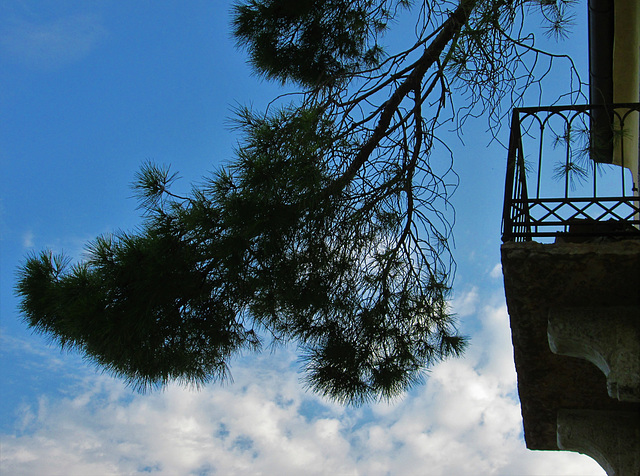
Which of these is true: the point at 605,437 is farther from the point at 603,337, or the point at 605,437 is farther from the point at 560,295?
the point at 560,295

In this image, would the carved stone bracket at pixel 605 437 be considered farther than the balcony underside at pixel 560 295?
Yes

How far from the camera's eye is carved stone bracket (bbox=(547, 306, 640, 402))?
2.59m

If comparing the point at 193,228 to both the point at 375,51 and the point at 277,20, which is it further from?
the point at 375,51

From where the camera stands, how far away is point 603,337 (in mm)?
2686

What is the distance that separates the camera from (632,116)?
583 cm

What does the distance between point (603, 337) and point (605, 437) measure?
0.86 m

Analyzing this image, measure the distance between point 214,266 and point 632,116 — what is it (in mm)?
4154

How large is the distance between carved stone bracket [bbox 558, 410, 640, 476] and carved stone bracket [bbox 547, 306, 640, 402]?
2.38 ft

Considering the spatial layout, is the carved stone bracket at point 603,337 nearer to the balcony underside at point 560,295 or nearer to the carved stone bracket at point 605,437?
the balcony underside at point 560,295

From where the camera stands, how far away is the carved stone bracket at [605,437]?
3121mm

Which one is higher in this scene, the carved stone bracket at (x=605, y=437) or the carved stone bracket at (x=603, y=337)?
the carved stone bracket at (x=603, y=337)

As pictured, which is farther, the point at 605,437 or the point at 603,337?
the point at 605,437

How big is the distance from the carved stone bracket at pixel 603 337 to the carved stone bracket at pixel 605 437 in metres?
0.73

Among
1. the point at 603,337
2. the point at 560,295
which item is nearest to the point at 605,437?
the point at 603,337
